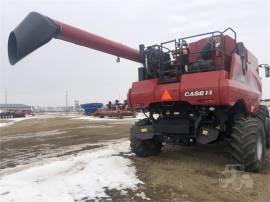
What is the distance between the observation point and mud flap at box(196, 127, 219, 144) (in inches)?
264

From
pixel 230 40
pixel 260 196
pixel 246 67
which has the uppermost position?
pixel 230 40

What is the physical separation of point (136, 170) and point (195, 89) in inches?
83.7

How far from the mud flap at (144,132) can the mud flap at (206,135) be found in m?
1.21

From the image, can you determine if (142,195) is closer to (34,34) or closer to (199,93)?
(199,93)

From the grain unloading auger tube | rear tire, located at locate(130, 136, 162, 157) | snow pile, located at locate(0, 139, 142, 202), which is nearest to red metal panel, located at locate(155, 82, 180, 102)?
rear tire, located at locate(130, 136, 162, 157)

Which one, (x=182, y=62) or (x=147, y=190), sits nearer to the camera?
(x=147, y=190)

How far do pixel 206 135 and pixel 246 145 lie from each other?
2.81 feet

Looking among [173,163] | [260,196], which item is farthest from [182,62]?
[260,196]

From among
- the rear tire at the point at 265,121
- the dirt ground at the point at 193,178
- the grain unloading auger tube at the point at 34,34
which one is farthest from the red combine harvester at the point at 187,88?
the rear tire at the point at 265,121

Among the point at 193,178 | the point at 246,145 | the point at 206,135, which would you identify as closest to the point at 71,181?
the point at 193,178

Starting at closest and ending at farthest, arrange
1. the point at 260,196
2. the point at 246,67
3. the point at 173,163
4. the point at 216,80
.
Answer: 1. the point at 260,196
2. the point at 216,80
3. the point at 173,163
4. the point at 246,67

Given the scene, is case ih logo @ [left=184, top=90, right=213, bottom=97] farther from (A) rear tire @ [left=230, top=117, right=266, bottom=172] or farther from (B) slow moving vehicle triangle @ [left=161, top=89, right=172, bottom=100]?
(A) rear tire @ [left=230, top=117, right=266, bottom=172]

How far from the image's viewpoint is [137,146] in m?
8.09

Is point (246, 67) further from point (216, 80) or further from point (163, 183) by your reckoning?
point (163, 183)
